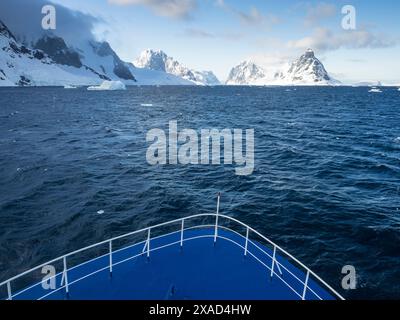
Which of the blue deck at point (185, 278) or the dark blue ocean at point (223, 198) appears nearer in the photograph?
the blue deck at point (185, 278)

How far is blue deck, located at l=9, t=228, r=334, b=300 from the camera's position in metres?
11.2

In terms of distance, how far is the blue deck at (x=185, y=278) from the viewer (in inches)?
441

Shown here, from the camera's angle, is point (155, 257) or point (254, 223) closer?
point (155, 257)

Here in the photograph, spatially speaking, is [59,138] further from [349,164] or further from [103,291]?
[103,291]

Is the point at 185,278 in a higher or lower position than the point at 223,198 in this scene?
higher

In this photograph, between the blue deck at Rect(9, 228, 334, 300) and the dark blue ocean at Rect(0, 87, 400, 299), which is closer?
the blue deck at Rect(9, 228, 334, 300)

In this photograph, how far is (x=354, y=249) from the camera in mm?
19234

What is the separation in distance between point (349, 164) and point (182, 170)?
18727 mm

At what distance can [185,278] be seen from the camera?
1205cm

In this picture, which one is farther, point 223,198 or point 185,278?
point 223,198
